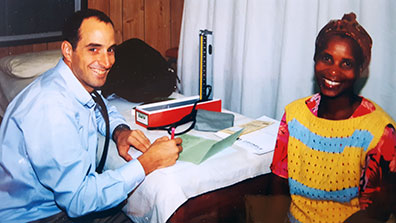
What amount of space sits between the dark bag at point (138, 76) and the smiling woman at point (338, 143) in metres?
0.78

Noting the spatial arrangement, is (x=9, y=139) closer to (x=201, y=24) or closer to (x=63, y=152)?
(x=63, y=152)

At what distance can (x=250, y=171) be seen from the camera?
1059 mm

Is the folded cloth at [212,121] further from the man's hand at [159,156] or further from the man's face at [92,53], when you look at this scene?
the man's face at [92,53]

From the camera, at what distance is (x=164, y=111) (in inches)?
50.1

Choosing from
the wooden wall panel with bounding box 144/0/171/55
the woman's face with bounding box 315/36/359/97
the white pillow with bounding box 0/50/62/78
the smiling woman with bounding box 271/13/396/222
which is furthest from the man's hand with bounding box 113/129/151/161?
the wooden wall panel with bounding box 144/0/171/55

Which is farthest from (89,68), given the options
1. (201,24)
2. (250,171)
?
(201,24)

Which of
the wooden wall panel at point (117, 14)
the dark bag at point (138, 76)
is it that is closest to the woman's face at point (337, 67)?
the dark bag at point (138, 76)

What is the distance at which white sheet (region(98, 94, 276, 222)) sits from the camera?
3.06 ft

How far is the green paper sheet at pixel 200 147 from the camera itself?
1033 millimetres

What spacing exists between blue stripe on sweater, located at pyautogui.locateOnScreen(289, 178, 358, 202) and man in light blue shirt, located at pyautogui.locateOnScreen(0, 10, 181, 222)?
0.33 meters

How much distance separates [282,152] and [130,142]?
459 mm

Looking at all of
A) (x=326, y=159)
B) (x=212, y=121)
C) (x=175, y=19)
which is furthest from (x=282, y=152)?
(x=175, y=19)

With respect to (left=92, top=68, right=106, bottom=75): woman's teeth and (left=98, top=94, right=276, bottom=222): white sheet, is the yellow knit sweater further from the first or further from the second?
(left=92, top=68, right=106, bottom=75): woman's teeth

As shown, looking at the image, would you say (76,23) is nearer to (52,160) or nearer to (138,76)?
(52,160)
